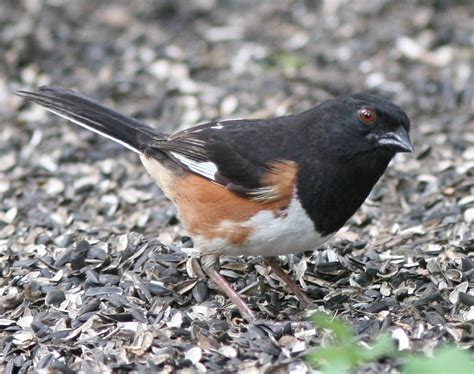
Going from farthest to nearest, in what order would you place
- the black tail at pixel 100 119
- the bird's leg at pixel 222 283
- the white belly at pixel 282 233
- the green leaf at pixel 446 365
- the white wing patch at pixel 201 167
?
the black tail at pixel 100 119
the white wing patch at pixel 201 167
the bird's leg at pixel 222 283
the white belly at pixel 282 233
the green leaf at pixel 446 365

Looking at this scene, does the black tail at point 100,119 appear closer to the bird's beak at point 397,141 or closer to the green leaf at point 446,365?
the bird's beak at point 397,141

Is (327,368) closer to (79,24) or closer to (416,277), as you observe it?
(416,277)

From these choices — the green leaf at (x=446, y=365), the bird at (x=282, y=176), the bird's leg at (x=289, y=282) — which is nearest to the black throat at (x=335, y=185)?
the bird at (x=282, y=176)

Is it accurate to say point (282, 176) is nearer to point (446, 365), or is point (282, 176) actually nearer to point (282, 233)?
point (282, 233)

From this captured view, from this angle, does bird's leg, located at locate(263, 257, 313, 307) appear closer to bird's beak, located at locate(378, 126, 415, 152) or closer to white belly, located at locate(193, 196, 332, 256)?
white belly, located at locate(193, 196, 332, 256)

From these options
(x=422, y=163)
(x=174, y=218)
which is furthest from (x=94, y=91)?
(x=422, y=163)

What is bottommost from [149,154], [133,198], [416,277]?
[133,198]
